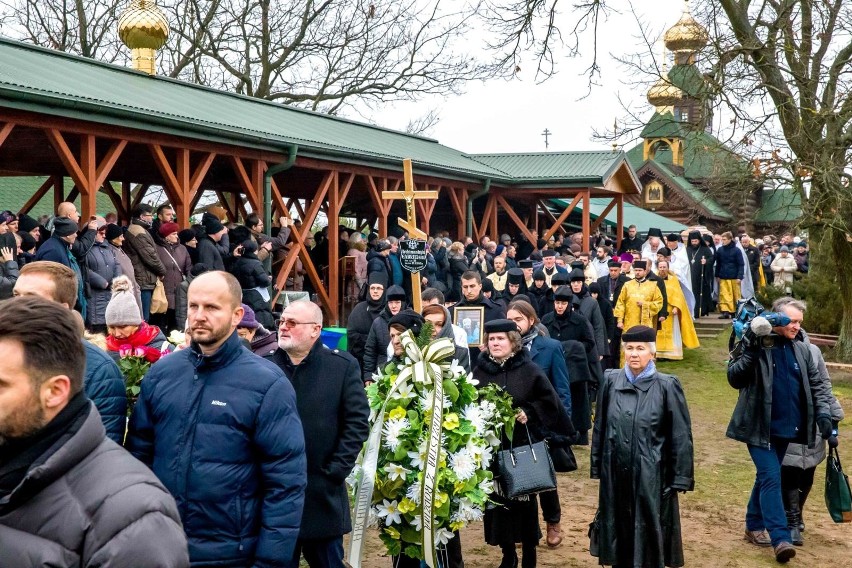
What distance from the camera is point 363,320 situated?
10125 millimetres

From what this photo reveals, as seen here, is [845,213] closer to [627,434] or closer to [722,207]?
[627,434]

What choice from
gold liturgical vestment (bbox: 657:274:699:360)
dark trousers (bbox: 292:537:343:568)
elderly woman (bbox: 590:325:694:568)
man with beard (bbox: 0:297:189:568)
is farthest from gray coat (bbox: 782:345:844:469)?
gold liturgical vestment (bbox: 657:274:699:360)

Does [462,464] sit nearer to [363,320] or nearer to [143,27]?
[363,320]

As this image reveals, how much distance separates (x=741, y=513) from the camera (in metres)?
8.52

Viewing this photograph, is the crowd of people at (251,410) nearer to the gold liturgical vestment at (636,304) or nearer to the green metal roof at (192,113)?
the green metal roof at (192,113)

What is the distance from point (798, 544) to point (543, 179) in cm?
1731

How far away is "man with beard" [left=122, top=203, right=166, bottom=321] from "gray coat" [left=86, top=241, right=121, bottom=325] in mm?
787

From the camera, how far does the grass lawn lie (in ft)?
23.5

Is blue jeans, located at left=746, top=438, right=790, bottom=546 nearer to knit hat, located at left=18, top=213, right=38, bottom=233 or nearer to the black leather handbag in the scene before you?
the black leather handbag

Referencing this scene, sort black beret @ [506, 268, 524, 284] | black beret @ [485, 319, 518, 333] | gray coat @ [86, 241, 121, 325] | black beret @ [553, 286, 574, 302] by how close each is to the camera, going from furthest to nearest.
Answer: black beret @ [506, 268, 524, 284]
black beret @ [553, 286, 574, 302]
gray coat @ [86, 241, 121, 325]
black beret @ [485, 319, 518, 333]

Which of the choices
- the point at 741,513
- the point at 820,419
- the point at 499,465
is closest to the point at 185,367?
the point at 499,465

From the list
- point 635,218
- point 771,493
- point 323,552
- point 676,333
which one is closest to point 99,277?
point 323,552

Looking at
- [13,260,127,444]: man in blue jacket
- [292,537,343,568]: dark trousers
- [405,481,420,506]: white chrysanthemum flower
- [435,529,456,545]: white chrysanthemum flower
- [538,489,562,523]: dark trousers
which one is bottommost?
[538,489,562,523]: dark trousers

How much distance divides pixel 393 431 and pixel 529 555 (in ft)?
4.70
